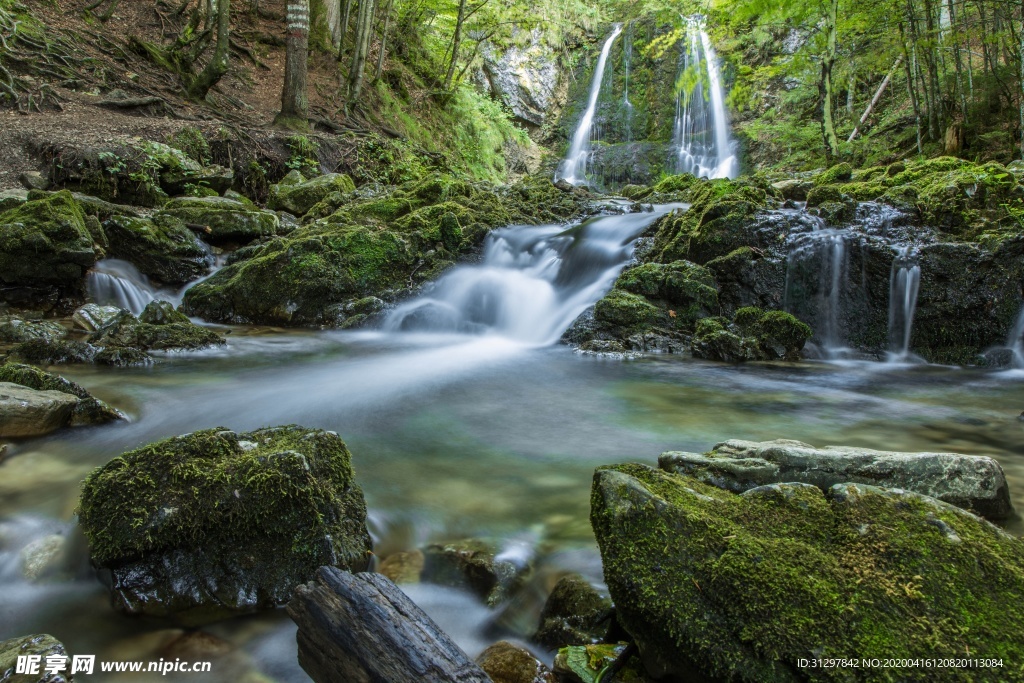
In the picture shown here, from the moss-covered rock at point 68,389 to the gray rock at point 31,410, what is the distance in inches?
4.0

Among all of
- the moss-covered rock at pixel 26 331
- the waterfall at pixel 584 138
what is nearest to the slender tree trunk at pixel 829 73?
the waterfall at pixel 584 138

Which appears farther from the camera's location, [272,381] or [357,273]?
[357,273]

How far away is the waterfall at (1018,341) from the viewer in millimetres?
6789

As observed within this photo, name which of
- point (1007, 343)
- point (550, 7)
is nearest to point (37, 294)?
point (1007, 343)

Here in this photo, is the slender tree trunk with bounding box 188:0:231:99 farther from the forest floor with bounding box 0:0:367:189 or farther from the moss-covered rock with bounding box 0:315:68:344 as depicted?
the moss-covered rock with bounding box 0:315:68:344

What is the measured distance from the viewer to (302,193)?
1212 centimetres

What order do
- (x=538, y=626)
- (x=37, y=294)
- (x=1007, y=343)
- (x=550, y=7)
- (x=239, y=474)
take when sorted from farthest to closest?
1. (x=550, y=7)
2. (x=37, y=294)
3. (x=1007, y=343)
4. (x=239, y=474)
5. (x=538, y=626)

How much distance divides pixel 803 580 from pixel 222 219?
10755mm

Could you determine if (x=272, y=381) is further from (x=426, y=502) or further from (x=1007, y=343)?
(x=1007, y=343)

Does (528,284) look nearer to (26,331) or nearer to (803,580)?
(26,331)

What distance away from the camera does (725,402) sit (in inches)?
215

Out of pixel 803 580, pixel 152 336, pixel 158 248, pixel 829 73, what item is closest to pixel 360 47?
pixel 158 248

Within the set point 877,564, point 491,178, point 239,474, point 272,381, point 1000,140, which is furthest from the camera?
point 491,178

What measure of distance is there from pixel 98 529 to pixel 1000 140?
15065 mm
